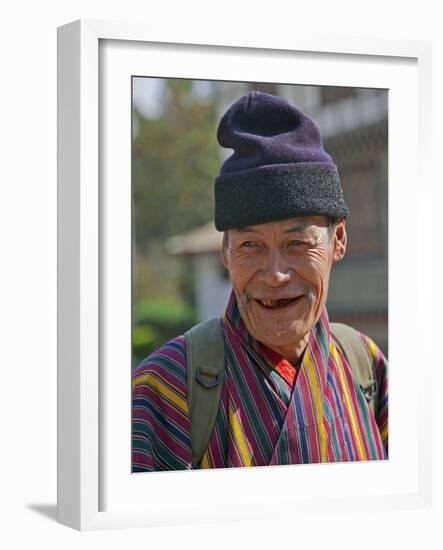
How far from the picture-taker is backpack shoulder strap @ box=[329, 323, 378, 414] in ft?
18.1

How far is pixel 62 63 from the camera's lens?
4.91 meters

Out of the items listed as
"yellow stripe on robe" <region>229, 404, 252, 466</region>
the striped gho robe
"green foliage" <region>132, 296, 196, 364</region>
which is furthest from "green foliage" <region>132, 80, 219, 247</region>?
"yellow stripe on robe" <region>229, 404, 252, 466</region>

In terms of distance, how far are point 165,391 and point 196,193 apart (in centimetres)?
742

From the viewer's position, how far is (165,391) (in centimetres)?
A: 508

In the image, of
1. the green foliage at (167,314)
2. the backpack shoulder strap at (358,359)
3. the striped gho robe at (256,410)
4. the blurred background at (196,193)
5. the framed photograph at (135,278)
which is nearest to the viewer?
the framed photograph at (135,278)

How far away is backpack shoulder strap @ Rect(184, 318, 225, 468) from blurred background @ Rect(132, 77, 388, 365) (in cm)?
290

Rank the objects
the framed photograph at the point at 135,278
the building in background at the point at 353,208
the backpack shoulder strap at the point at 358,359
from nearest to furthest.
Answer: the framed photograph at the point at 135,278
the backpack shoulder strap at the point at 358,359
the building in background at the point at 353,208

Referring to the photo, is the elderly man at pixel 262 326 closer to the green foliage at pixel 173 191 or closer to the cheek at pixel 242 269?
the cheek at pixel 242 269

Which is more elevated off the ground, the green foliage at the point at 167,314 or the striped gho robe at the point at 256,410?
the green foliage at the point at 167,314

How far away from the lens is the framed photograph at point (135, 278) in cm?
481

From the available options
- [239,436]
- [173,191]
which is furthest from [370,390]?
[173,191]

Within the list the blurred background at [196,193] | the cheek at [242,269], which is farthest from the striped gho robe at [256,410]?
the blurred background at [196,193]

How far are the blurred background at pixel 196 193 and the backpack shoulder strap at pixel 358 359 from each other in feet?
7.74
